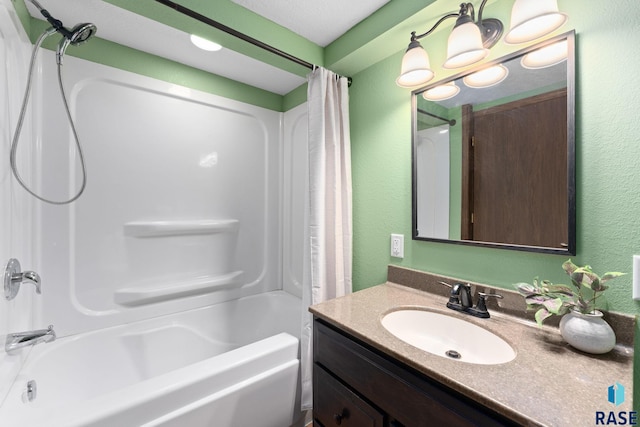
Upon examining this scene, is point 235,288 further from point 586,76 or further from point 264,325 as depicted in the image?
point 586,76

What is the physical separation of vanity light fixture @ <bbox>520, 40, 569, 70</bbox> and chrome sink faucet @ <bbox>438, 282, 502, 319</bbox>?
0.94m

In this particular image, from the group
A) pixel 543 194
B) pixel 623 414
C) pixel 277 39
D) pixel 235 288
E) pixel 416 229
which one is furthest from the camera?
pixel 235 288

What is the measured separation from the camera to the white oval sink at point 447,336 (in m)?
0.96

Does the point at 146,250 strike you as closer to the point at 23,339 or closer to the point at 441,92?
the point at 23,339

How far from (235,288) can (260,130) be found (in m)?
1.38

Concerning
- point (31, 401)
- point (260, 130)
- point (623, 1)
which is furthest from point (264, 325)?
point (623, 1)

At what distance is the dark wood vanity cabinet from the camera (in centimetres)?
71

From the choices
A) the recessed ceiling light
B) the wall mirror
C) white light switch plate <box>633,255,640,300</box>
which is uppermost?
the recessed ceiling light

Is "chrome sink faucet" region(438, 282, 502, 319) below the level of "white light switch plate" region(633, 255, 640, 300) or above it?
below

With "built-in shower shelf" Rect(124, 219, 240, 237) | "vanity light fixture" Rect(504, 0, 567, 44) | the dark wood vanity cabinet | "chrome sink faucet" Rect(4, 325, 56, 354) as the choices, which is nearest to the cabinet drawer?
the dark wood vanity cabinet

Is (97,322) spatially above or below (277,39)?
below

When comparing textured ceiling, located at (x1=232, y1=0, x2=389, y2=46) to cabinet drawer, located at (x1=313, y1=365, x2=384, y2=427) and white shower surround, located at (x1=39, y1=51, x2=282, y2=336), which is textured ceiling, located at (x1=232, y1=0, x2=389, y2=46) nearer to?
white shower surround, located at (x1=39, y1=51, x2=282, y2=336)

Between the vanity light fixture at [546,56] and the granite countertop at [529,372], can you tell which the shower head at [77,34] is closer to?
the granite countertop at [529,372]

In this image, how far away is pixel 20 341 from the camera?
3.77 ft
